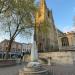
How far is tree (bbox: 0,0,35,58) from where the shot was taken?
28444 millimetres

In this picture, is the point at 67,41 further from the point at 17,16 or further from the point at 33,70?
the point at 33,70

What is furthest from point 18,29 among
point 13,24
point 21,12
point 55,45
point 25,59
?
point 55,45

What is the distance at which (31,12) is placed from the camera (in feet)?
103

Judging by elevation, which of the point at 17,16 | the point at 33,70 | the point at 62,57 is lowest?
the point at 33,70

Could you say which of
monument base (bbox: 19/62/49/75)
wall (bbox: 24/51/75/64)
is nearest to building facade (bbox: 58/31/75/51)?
wall (bbox: 24/51/75/64)

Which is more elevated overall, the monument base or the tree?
the tree

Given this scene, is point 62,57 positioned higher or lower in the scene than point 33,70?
higher

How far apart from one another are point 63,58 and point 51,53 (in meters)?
2.85

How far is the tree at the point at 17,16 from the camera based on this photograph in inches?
1120

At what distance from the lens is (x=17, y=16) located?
3095 cm

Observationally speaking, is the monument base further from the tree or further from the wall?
the wall

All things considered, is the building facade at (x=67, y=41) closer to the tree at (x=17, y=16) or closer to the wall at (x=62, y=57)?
the wall at (x=62, y=57)

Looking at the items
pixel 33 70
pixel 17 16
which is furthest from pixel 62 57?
pixel 33 70

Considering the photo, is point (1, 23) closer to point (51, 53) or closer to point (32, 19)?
point (32, 19)
